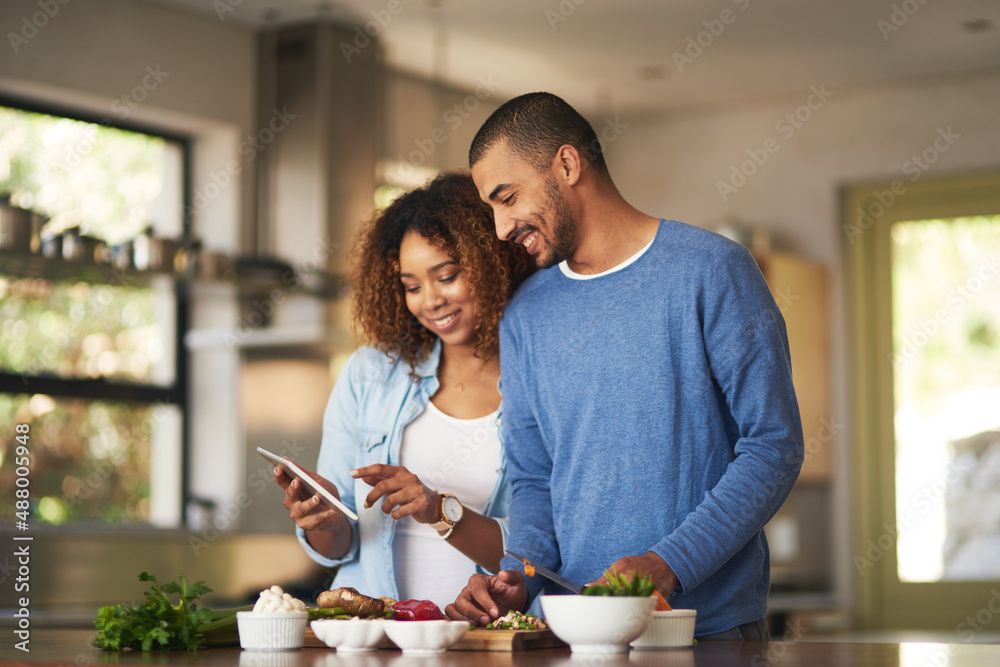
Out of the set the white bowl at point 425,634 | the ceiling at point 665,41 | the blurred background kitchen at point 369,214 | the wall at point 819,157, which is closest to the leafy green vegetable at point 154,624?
the white bowl at point 425,634

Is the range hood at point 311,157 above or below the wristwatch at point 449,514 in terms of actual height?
above

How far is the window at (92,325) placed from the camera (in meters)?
4.12

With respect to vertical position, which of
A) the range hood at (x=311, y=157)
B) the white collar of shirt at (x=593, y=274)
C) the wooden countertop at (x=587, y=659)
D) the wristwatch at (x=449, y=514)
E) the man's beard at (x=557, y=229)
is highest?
the range hood at (x=311, y=157)

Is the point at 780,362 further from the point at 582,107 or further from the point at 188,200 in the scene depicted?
the point at 582,107

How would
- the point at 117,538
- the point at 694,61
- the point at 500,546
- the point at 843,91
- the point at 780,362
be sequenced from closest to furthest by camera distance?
the point at 780,362, the point at 500,546, the point at 117,538, the point at 694,61, the point at 843,91

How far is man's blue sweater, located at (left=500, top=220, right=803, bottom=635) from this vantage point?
1703 mm

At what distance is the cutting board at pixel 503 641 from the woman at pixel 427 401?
40 centimetres

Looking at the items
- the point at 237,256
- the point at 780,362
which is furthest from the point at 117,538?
the point at 780,362

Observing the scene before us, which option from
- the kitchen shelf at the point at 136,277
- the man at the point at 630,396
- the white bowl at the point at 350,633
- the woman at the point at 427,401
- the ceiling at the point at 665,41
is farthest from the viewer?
the ceiling at the point at 665,41

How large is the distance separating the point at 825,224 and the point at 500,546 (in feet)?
14.3

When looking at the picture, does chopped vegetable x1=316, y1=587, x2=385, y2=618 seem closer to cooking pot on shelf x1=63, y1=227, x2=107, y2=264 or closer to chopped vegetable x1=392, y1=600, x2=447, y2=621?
chopped vegetable x1=392, y1=600, x2=447, y2=621

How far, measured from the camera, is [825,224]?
5922mm

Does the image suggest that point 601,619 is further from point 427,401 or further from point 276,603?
point 427,401

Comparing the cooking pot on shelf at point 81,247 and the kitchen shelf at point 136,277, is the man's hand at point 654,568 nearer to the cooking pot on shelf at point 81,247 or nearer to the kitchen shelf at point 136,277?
the kitchen shelf at point 136,277
